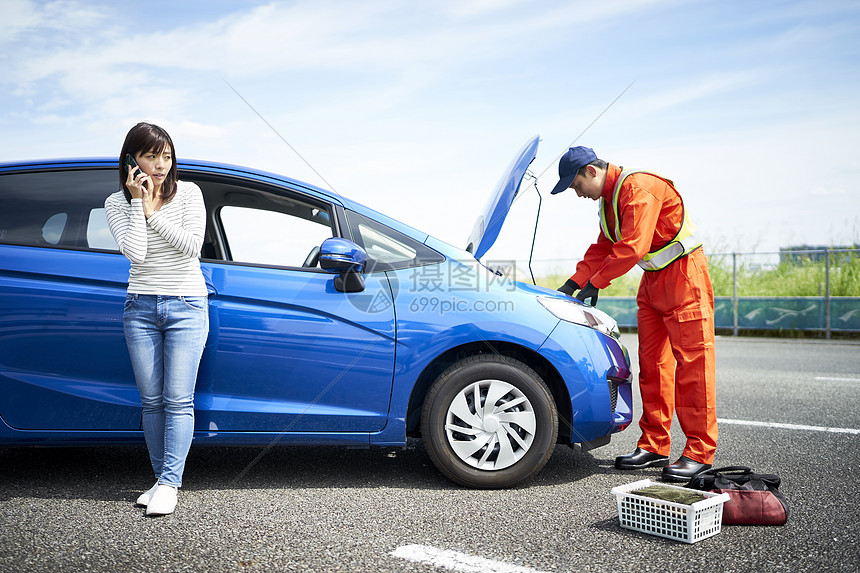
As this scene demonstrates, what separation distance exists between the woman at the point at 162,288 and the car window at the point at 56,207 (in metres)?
0.38

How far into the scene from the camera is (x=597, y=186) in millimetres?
4016

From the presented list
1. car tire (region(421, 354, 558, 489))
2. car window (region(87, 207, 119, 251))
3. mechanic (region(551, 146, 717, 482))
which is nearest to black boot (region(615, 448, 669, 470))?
mechanic (region(551, 146, 717, 482))

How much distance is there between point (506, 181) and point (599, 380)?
1278 mm

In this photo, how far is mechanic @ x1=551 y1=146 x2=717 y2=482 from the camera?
372cm

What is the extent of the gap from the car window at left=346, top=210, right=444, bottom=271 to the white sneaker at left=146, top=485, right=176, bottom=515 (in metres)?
1.44

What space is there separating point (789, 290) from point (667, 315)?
11199 mm

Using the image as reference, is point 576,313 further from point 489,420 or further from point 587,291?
point 489,420

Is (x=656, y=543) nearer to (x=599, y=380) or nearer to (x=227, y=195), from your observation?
(x=599, y=380)

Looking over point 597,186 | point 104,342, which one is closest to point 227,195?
point 104,342

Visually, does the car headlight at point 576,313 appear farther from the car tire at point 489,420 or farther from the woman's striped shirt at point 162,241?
the woman's striped shirt at point 162,241

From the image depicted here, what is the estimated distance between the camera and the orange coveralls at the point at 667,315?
3.72 meters

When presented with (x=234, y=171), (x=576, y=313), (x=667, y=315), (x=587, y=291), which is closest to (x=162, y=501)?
(x=234, y=171)

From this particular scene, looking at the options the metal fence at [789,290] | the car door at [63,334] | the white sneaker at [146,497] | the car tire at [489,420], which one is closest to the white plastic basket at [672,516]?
the car tire at [489,420]

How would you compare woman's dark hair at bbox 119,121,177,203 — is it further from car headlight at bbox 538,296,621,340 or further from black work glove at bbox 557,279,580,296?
black work glove at bbox 557,279,580,296
